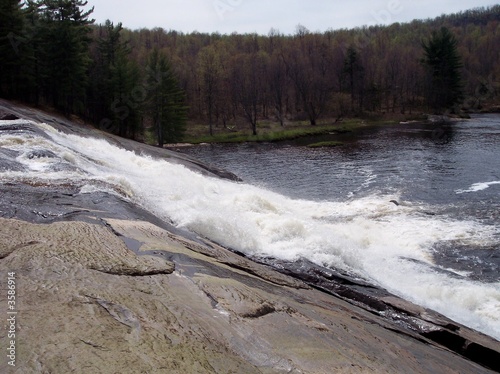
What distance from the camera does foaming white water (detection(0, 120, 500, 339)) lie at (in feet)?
31.4

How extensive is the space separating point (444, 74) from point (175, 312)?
268 ft

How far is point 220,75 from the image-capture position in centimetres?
7312

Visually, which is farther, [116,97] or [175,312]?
[116,97]

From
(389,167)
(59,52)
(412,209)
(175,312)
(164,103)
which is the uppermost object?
(59,52)

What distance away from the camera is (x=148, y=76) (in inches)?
1783

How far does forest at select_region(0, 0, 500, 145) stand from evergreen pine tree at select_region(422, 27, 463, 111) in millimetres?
180

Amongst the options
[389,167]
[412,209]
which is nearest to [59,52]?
[389,167]

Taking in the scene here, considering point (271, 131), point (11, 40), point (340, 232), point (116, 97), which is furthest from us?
point (271, 131)

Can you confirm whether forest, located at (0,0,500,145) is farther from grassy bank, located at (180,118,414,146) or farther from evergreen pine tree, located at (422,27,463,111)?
grassy bank, located at (180,118,414,146)

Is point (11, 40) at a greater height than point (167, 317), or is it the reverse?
point (11, 40)

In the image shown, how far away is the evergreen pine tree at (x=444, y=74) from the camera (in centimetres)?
7456

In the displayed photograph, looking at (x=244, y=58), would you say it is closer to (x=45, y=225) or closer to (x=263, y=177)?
(x=263, y=177)

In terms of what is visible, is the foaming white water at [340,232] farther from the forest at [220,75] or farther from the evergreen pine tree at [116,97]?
the evergreen pine tree at [116,97]

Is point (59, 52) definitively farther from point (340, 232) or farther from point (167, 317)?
point (167, 317)
